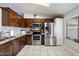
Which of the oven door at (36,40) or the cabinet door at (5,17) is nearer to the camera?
the cabinet door at (5,17)

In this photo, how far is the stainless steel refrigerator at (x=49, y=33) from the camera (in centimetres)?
768

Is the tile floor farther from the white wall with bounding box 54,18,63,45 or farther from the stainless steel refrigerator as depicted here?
the stainless steel refrigerator

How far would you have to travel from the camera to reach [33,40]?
7.83m

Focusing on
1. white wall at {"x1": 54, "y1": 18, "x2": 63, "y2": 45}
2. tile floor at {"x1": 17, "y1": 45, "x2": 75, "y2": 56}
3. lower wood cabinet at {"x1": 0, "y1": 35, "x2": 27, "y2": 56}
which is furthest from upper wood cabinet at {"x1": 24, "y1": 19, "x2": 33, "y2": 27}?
lower wood cabinet at {"x1": 0, "y1": 35, "x2": 27, "y2": 56}

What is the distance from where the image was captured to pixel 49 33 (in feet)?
25.3

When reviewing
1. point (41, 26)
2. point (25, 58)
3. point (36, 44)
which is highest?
point (41, 26)

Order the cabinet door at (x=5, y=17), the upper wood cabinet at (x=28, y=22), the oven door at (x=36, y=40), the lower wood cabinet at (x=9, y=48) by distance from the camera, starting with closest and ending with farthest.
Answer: the lower wood cabinet at (x=9, y=48)
the cabinet door at (x=5, y=17)
the oven door at (x=36, y=40)
the upper wood cabinet at (x=28, y=22)

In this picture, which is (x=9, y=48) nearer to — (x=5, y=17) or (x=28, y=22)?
(x=5, y=17)

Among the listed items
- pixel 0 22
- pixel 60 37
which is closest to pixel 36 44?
pixel 60 37

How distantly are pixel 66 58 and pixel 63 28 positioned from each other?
20.0ft

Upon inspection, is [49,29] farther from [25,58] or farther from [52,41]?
[25,58]

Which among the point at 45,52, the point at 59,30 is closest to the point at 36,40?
the point at 59,30

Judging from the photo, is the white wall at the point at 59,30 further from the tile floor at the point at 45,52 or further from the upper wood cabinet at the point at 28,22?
the upper wood cabinet at the point at 28,22

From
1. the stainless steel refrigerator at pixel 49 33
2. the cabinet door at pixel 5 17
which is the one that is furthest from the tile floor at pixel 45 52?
the stainless steel refrigerator at pixel 49 33
